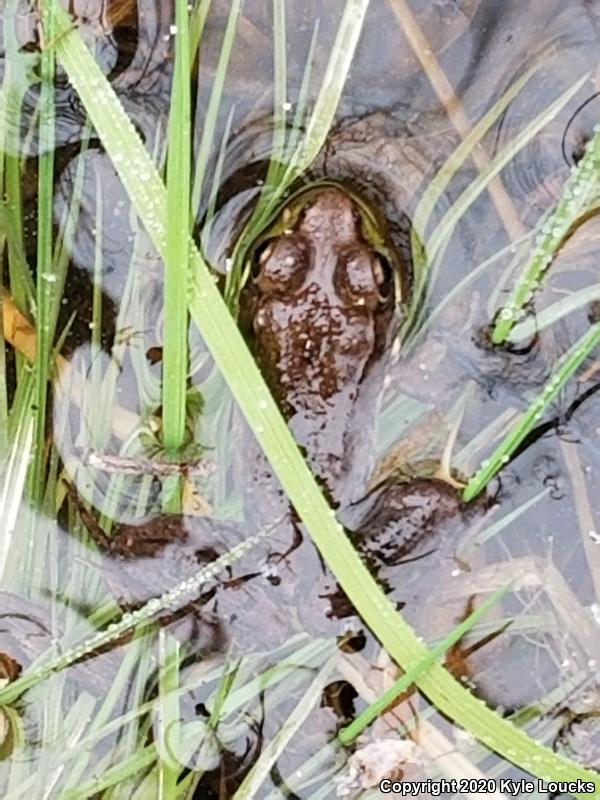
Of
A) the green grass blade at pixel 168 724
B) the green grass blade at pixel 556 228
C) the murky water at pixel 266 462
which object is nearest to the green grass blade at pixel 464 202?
the murky water at pixel 266 462

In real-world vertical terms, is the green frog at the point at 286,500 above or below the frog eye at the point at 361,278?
below

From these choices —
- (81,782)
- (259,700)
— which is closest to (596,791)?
(259,700)

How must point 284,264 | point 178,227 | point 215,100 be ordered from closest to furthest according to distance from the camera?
point 178,227 < point 284,264 < point 215,100

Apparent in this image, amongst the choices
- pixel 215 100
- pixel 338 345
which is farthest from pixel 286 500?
pixel 215 100

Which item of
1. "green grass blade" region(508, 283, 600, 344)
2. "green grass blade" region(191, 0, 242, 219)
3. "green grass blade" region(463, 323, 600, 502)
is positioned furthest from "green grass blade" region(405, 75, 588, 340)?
"green grass blade" region(191, 0, 242, 219)

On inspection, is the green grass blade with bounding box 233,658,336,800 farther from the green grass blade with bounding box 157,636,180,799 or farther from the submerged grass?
the submerged grass

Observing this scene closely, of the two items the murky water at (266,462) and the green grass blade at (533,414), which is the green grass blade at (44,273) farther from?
the green grass blade at (533,414)

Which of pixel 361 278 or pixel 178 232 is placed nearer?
pixel 178 232

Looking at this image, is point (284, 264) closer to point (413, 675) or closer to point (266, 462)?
point (266, 462)
